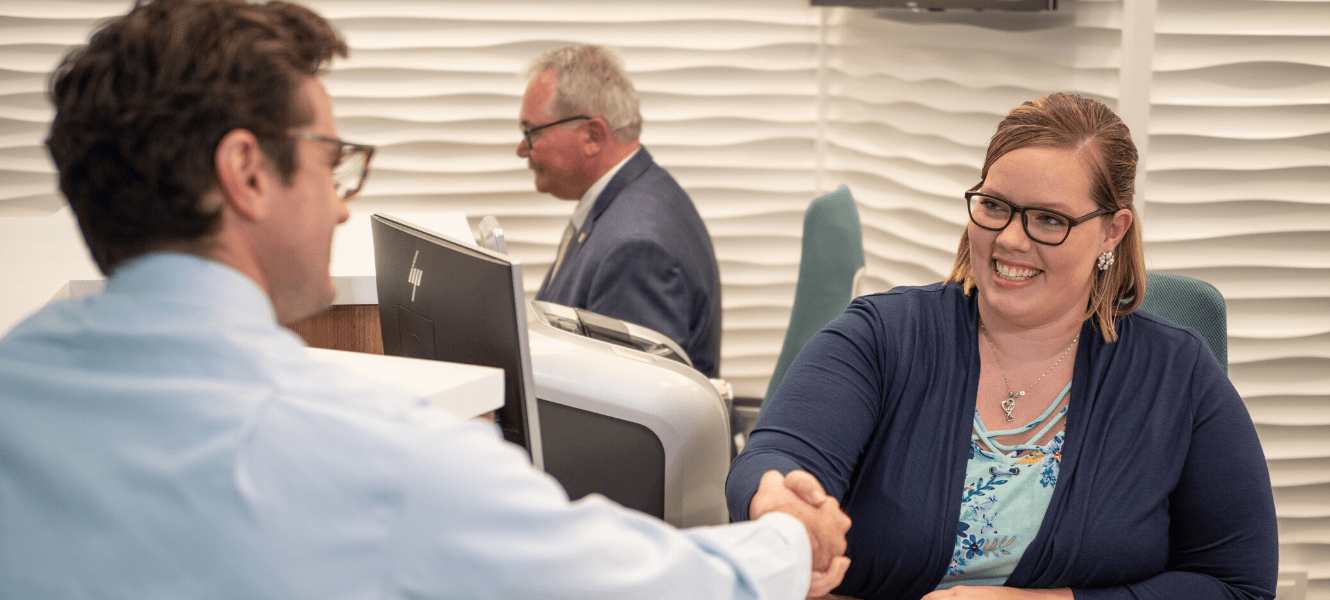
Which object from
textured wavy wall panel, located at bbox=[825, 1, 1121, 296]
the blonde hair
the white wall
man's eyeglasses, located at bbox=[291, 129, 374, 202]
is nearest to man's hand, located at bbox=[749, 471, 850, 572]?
the blonde hair

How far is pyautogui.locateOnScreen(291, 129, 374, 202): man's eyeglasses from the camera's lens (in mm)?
1055

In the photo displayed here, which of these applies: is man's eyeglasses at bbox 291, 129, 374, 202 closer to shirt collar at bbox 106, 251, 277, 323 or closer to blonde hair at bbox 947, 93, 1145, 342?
shirt collar at bbox 106, 251, 277, 323

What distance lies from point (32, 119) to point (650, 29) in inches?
94.5

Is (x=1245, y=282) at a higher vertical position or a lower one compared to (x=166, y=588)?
lower

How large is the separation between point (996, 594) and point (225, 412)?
132cm

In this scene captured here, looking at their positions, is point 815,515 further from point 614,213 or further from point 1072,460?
point 614,213

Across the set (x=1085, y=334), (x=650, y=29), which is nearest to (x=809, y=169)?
(x=650, y=29)

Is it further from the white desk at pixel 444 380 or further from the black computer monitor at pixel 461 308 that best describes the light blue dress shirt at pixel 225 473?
the black computer monitor at pixel 461 308

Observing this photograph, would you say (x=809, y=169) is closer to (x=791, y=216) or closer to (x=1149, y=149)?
(x=791, y=216)

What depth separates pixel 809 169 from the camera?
4531 mm

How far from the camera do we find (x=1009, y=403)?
188cm

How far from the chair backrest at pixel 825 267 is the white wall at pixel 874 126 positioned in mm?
839

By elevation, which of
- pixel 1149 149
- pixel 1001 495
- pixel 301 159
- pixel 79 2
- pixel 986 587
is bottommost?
pixel 986 587

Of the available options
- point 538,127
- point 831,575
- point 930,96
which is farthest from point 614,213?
point 831,575
